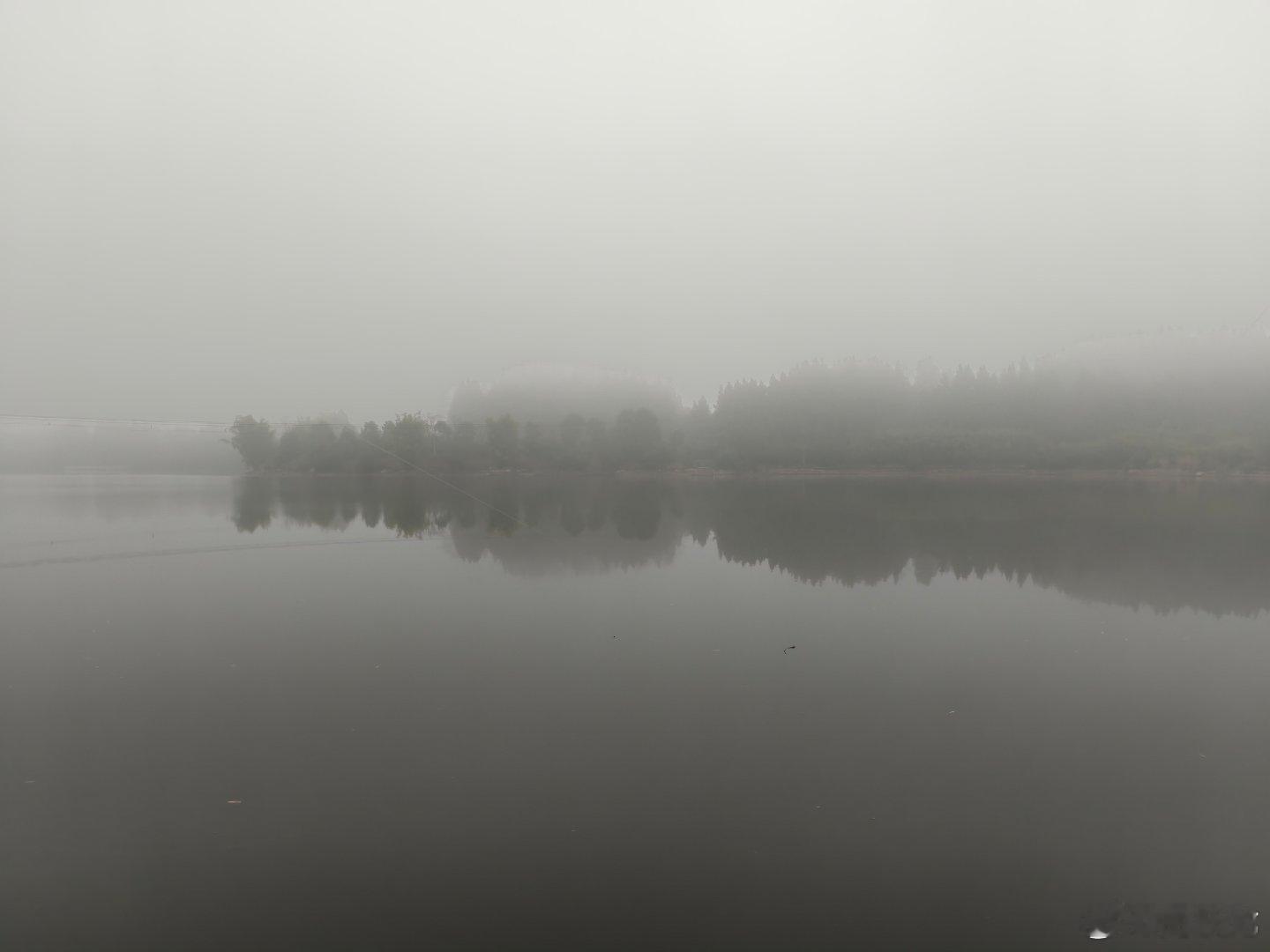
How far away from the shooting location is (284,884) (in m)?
4.70

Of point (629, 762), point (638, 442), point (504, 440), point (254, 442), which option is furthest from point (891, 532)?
point (254, 442)

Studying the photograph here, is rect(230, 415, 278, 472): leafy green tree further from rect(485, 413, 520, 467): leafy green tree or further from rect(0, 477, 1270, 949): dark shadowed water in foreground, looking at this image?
rect(0, 477, 1270, 949): dark shadowed water in foreground

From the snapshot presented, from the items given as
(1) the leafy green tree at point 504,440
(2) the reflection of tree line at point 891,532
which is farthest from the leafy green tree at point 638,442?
(2) the reflection of tree line at point 891,532

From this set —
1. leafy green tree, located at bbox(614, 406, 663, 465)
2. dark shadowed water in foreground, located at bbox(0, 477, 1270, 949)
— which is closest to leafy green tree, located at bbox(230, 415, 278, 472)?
leafy green tree, located at bbox(614, 406, 663, 465)

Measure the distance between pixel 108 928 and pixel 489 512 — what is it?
31.9 metres

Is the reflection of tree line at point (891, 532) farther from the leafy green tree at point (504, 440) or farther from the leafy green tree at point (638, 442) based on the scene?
the leafy green tree at point (638, 442)

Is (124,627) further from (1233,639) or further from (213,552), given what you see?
(1233,639)

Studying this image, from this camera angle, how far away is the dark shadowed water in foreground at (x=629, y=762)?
4508 mm

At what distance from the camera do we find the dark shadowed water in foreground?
14.8 feet

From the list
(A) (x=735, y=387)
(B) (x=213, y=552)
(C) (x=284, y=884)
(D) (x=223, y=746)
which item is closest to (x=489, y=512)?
(B) (x=213, y=552)

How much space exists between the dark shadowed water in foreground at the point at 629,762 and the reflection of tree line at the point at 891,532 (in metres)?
1.06

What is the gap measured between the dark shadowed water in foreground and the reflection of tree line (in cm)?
106

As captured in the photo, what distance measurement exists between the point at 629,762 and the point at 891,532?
21620 millimetres

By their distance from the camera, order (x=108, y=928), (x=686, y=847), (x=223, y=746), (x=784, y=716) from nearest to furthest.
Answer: (x=108, y=928), (x=686, y=847), (x=223, y=746), (x=784, y=716)
